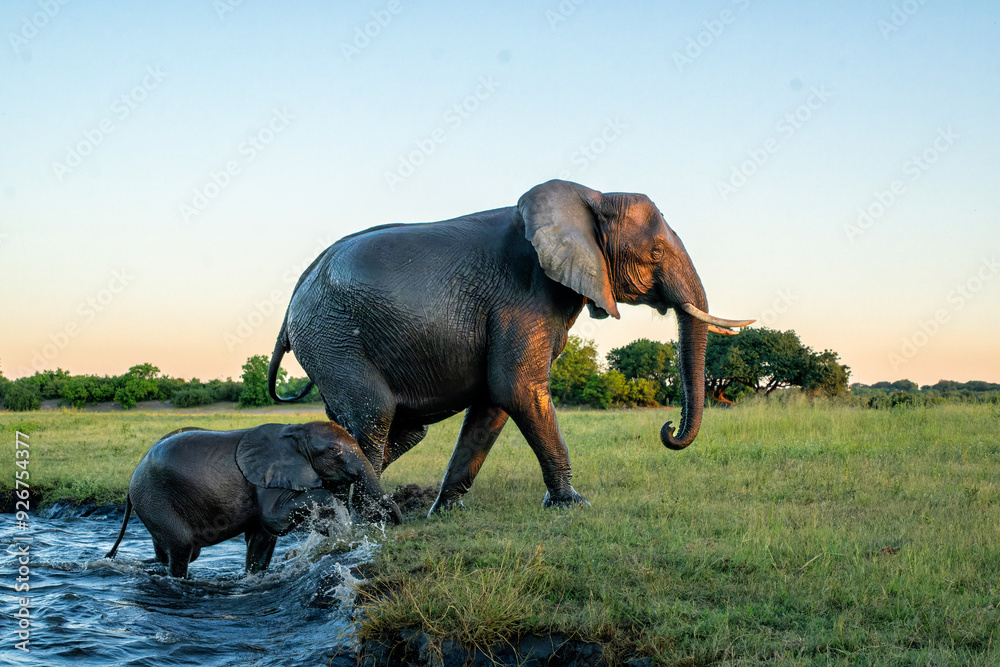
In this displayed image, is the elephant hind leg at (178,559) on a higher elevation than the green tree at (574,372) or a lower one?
lower

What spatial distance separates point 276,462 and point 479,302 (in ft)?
6.58

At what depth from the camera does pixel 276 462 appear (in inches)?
243

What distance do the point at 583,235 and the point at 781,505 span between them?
2947mm

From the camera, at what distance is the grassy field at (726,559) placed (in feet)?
13.7

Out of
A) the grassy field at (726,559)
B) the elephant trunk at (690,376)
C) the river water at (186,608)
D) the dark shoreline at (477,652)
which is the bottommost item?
the river water at (186,608)

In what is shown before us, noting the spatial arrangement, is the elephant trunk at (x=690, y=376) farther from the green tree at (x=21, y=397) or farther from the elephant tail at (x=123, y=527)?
the green tree at (x=21, y=397)

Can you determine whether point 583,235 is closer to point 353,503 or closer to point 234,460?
point 353,503

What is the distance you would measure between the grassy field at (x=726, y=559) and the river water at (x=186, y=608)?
1.24ft

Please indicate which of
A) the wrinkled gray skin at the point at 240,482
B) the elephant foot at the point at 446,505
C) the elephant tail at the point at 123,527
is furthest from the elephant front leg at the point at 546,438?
the elephant tail at the point at 123,527

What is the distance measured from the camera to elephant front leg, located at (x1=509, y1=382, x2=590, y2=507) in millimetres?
6859

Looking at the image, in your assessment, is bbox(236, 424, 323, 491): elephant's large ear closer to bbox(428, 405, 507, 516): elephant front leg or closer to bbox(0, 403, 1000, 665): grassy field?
bbox(0, 403, 1000, 665): grassy field

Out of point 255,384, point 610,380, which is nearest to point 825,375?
point 610,380

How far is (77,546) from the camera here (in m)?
Result: 7.89

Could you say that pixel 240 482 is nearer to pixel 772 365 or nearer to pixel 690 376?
pixel 690 376
